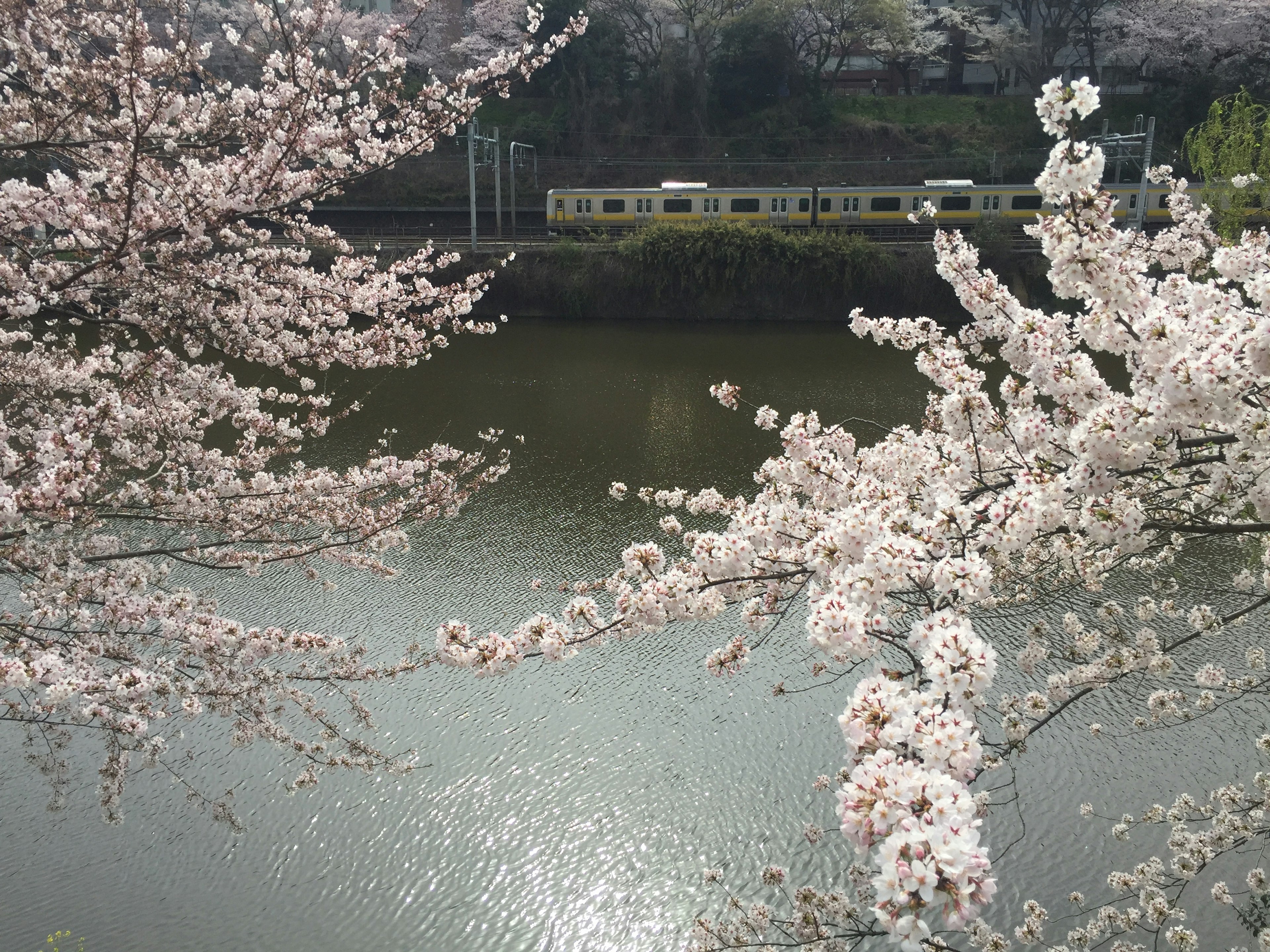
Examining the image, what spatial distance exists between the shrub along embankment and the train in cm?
127

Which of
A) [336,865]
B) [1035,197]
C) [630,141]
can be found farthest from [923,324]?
[630,141]

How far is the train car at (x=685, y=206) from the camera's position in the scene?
20859 mm

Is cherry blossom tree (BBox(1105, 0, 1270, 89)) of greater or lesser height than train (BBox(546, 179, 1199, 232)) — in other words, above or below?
above

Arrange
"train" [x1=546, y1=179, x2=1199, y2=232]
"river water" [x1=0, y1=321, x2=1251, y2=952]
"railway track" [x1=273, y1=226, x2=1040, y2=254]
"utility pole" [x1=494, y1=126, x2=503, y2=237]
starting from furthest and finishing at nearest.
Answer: "utility pole" [x1=494, y1=126, x2=503, y2=237], "train" [x1=546, y1=179, x2=1199, y2=232], "railway track" [x1=273, y1=226, x2=1040, y2=254], "river water" [x1=0, y1=321, x2=1251, y2=952]

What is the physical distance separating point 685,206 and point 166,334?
18959 mm

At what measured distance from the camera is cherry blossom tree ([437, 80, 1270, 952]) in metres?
1.67

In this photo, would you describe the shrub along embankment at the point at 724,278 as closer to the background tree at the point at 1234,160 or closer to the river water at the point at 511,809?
the background tree at the point at 1234,160

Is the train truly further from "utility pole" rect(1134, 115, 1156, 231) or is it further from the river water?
the river water

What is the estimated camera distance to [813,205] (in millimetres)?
20891

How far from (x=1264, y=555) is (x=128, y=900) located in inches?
190

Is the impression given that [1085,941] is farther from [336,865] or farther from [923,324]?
[336,865]

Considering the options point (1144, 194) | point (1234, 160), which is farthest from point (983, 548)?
point (1144, 194)

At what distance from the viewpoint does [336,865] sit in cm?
443

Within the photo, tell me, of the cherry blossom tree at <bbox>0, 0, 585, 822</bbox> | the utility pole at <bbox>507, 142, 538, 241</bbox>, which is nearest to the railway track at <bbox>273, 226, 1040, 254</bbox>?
the utility pole at <bbox>507, 142, 538, 241</bbox>
